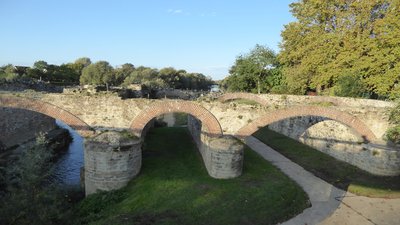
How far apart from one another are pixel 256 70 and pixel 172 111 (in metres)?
29.0

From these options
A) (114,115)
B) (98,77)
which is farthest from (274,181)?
(98,77)

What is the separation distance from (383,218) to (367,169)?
5.07m

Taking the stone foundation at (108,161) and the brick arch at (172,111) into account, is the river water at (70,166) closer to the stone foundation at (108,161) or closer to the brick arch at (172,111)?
the stone foundation at (108,161)

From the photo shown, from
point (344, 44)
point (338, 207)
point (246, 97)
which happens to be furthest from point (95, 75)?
point (338, 207)

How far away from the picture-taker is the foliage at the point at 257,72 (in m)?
40.4

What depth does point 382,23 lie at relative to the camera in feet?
77.8

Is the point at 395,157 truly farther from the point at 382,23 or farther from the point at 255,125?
the point at 382,23

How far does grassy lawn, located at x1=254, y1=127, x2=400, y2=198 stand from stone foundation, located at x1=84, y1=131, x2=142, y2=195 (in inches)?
347

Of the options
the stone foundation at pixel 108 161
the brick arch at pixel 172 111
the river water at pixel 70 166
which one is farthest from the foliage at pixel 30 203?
the river water at pixel 70 166

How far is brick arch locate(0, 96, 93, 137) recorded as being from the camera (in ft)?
44.2

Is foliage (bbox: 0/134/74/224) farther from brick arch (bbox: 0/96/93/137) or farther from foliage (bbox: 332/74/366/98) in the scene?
foliage (bbox: 332/74/366/98)

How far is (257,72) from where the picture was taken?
40969mm

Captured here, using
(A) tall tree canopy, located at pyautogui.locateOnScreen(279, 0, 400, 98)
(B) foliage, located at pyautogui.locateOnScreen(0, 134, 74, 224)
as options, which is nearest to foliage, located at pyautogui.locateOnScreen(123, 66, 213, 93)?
(A) tall tree canopy, located at pyautogui.locateOnScreen(279, 0, 400, 98)

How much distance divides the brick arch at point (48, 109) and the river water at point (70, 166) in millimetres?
3175
